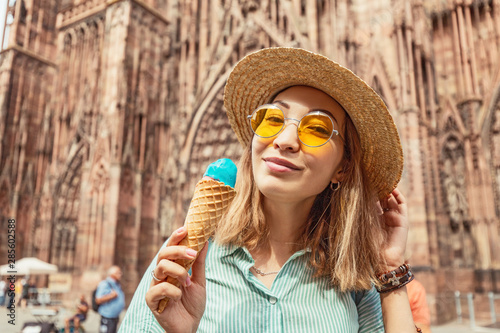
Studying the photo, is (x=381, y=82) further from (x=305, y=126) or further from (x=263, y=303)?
(x=263, y=303)

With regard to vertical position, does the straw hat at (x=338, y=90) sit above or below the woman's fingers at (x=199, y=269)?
→ above

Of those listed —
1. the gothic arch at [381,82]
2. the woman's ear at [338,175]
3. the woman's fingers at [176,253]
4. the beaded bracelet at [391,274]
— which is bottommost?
the beaded bracelet at [391,274]

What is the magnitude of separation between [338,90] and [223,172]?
0.48 m

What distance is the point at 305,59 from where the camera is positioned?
1321mm

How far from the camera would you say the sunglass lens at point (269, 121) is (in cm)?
128

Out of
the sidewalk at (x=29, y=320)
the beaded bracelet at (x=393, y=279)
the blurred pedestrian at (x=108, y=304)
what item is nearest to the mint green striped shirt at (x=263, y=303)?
the beaded bracelet at (x=393, y=279)

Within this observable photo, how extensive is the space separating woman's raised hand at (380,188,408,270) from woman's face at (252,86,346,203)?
0.26m

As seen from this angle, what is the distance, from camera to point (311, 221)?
54.2 inches

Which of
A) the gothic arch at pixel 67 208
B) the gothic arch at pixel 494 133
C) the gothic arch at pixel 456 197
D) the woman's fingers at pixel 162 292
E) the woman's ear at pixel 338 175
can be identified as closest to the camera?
the woman's fingers at pixel 162 292

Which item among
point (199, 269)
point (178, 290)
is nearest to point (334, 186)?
point (199, 269)

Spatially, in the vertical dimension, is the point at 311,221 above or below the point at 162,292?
above

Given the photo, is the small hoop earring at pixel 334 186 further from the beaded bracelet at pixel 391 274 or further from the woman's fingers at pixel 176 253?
the woman's fingers at pixel 176 253

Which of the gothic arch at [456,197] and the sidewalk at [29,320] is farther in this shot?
the gothic arch at [456,197]

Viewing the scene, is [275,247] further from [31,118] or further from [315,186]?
[31,118]
